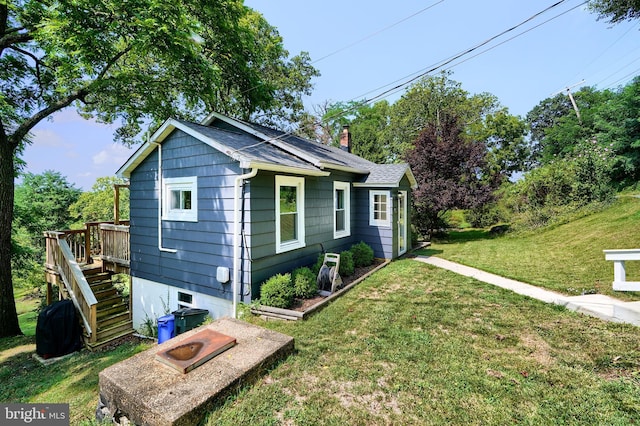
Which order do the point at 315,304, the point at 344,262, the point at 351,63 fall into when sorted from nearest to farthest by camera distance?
1. the point at 315,304
2. the point at 344,262
3. the point at 351,63

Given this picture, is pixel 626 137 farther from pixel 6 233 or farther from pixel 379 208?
pixel 6 233

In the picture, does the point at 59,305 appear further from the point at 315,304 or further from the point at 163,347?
the point at 315,304

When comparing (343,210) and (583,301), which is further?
(343,210)

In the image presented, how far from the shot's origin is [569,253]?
8.74 meters

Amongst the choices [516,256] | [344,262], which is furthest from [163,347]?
[516,256]

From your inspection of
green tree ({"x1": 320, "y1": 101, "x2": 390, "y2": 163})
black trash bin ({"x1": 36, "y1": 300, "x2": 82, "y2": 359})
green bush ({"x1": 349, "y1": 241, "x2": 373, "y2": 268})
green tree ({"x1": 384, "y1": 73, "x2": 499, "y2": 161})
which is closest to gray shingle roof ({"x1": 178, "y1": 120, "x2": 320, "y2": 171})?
green bush ({"x1": 349, "y1": 241, "x2": 373, "y2": 268})

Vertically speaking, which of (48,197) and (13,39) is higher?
(13,39)

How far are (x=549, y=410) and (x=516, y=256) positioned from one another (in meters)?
8.26

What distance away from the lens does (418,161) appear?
14.4 metres

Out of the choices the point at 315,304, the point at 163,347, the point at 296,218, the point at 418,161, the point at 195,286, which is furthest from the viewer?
the point at 418,161

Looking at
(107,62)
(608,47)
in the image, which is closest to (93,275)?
(107,62)

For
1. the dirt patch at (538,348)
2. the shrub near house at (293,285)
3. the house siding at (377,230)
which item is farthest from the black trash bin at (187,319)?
the dirt patch at (538,348)

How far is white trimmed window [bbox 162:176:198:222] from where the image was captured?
247 inches

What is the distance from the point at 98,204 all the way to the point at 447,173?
73.6 ft
